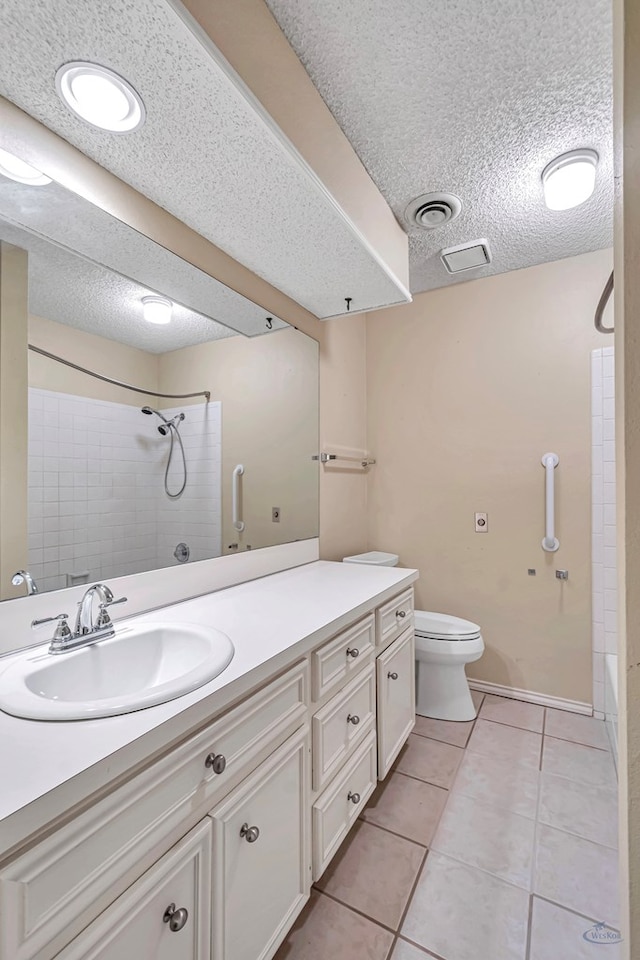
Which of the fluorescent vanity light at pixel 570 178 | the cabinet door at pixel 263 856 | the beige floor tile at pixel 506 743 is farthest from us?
the beige floor tile at pixel 506 743

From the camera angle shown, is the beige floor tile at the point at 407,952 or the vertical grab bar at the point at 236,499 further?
the vertical grab bar at the point at 236,499

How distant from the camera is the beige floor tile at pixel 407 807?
1.51 meters

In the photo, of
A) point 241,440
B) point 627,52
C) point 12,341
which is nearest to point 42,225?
A: point 12,341

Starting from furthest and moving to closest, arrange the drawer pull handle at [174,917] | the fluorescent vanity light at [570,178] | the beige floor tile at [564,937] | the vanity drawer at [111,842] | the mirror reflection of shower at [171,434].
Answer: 1. the fluorescent vanity light at [570,178]
2. the mirror reflection of shower at [171,434]
3. the beige floor tile at [564,937]
4. the drawer pull handle at [174,917]
5. the vanity drawer at [111,842]

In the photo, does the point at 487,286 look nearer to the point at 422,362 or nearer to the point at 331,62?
the point at 422,362

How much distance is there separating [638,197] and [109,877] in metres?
1.28

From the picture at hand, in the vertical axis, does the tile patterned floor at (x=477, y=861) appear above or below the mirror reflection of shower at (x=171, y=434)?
below

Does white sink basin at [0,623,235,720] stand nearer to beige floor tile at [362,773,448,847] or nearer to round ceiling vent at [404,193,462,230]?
beige floor tile at [362,773,448,847]

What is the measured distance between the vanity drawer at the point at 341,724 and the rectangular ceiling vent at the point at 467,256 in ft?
6.58

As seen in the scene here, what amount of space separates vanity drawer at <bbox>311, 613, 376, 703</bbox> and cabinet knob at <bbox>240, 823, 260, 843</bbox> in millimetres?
339

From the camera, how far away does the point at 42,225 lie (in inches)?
44.4

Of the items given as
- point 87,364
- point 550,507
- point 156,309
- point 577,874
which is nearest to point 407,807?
point 577,874

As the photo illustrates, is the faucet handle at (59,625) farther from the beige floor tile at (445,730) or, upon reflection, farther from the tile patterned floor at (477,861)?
the beige floor tile at (445,730)

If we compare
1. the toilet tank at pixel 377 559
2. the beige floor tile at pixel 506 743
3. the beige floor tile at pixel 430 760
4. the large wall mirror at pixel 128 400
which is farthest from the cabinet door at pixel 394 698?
the large wall mirror at pixel 128 400
